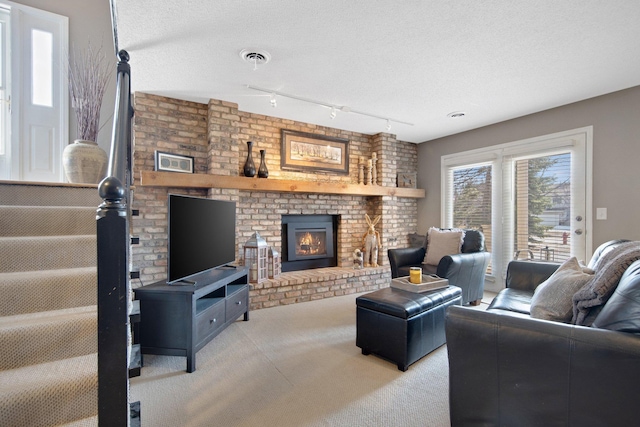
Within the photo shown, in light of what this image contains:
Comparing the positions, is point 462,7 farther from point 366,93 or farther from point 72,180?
point 72,180

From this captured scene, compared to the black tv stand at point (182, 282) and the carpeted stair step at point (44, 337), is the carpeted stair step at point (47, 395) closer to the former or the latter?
the carpeted stair step at point (44, 337)

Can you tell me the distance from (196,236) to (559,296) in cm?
252

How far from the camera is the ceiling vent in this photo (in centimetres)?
237

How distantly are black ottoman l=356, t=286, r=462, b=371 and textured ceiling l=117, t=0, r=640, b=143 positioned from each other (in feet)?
6.47

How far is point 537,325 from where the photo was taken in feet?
3.89

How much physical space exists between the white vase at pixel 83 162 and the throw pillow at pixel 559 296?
10.7ft

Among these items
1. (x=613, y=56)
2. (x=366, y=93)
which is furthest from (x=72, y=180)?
(x=613, y=56)

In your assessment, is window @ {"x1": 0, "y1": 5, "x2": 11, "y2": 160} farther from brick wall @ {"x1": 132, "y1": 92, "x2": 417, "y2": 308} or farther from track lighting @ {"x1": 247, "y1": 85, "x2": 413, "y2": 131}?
track lighting @ {"x1": 247, "y1": 85, "x2": 413, "y2": 131}

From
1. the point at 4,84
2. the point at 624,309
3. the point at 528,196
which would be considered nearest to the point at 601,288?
the point at 624,309

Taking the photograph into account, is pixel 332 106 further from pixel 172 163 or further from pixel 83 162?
pixel 83 162

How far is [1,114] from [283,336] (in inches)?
135

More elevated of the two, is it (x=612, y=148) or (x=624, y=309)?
(x=612, y=148)

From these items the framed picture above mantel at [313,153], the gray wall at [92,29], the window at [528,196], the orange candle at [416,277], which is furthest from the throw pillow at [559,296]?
the gray wall at [92,29]

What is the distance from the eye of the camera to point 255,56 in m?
2.44
